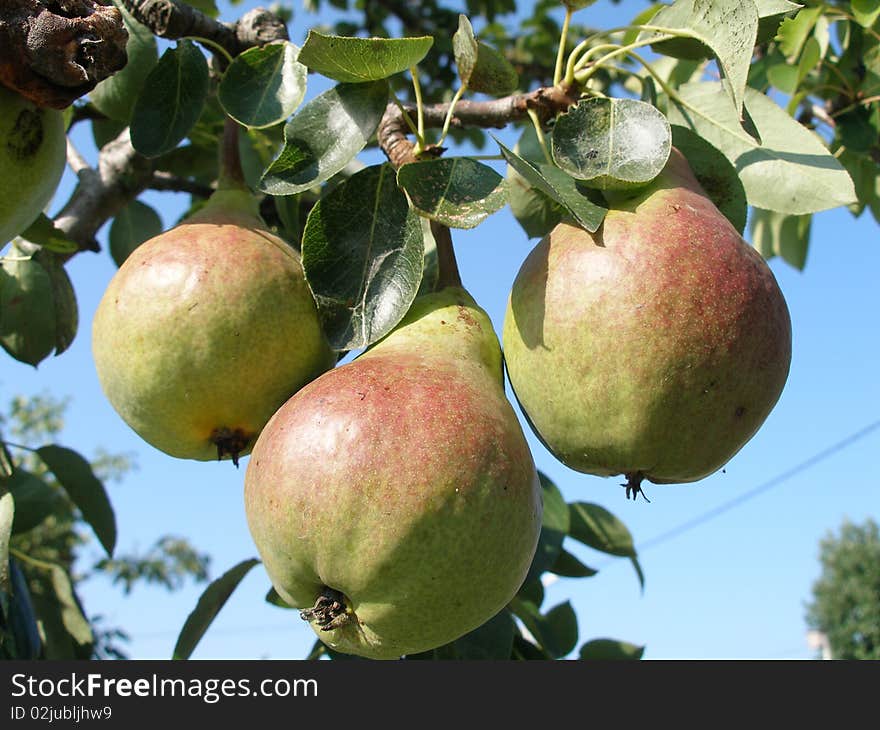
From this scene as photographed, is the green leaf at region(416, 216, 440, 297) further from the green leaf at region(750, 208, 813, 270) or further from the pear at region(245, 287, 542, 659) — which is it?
the green leaf at region(750, 208, 813, 270)

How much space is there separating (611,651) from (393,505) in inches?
57.0

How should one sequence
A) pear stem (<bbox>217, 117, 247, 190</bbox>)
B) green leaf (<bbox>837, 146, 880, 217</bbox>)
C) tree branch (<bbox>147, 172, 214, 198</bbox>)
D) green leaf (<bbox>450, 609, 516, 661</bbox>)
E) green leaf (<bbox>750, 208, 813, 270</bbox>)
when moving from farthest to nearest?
green leaf (<bbox>750, 208, 813, 270</bbox>)
green leaf (<bbox>837, 146, 880, 217</bbox>)
tree branch (<bbox>147, 172, 214, 198</bbox>)
green leaf (<bbox>450, 609, 516, 661</bbox>)
pear stem (<bbox>217, 117, 247, 190</bbox>)

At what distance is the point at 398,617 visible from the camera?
3.44ft

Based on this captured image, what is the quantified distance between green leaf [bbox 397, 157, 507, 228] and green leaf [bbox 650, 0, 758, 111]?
33 cm

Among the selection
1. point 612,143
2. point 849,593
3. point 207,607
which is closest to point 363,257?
point 612,143

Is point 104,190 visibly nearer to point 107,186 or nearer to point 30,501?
point 107,186

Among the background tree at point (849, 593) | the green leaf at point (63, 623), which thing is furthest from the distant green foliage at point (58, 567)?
the background tree at point (849, 593)

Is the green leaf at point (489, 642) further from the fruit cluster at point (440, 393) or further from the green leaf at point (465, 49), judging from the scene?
the green leaf at point (465, 49)

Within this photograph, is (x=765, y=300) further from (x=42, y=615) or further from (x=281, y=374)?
(x=42, y=615)

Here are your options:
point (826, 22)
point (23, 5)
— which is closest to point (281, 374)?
point (23, 5)

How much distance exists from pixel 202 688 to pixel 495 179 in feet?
3.22

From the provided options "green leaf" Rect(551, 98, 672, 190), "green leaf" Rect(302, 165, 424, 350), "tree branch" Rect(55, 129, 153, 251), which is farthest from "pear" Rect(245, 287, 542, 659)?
"tree branch" Rect(55, 129, 153, 251)

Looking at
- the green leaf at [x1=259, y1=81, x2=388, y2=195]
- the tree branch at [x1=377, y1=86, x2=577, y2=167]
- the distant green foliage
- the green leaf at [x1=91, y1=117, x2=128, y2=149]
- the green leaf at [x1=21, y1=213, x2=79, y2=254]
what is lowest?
the distant green foliage

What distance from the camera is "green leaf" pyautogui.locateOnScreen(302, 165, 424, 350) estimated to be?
1.24 metres
